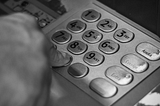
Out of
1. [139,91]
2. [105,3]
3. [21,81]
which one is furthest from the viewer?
[105,3]

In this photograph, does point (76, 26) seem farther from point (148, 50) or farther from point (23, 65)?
point (23, 65)

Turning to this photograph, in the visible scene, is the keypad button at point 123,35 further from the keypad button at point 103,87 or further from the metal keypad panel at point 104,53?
the keypad button at point 103,87

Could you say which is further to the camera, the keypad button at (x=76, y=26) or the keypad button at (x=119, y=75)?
the keypad button at (x=76, y=26)

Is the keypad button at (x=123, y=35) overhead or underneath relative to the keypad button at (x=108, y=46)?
overhead

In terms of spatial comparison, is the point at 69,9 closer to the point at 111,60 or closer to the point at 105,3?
the point at 105,3

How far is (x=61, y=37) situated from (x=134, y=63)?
18cm

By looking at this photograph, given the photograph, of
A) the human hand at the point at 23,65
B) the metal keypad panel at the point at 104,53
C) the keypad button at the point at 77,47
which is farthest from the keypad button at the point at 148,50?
the human hand at the point at 23,65

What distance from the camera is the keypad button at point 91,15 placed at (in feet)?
2.90

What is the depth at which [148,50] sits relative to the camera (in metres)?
0.80

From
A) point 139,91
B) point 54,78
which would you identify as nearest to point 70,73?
point 54,78

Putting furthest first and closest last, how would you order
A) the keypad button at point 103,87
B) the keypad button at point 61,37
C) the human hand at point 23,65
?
the keypad button at point 61,37 < the keypad button at point 103,87 < the human hand at point 23,65

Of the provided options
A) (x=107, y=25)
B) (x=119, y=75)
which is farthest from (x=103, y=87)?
(x=107, y=25)

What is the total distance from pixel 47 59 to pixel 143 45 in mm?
257

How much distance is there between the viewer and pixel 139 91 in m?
0.75
